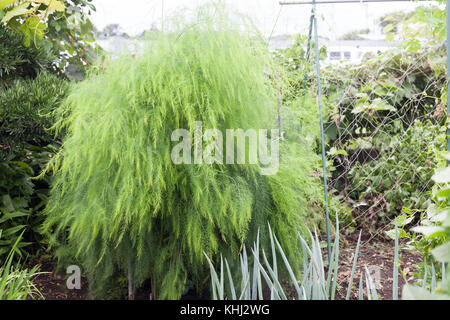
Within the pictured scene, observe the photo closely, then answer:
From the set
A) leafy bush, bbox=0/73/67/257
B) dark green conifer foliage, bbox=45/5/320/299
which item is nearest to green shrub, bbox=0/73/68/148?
leafy bush, bbox=0/73/67/257

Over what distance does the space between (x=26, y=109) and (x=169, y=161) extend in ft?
3.00

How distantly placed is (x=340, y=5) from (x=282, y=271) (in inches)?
98.2

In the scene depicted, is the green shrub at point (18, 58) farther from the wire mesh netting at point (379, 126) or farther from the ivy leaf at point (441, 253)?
the ivy leaf at point (441, 253)

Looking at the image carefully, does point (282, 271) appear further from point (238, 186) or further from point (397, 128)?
point (397, 128)

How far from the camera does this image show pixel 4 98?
1.85 m

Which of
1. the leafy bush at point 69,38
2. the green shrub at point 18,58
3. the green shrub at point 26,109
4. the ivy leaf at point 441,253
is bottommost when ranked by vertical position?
the ivy leaf at point 441,253

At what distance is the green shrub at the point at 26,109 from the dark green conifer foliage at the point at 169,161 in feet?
1.19

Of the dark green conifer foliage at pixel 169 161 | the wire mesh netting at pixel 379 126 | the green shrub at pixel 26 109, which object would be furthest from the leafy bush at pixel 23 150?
the wire mesh netting at pixel 379 126

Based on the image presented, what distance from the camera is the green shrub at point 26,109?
1.84m

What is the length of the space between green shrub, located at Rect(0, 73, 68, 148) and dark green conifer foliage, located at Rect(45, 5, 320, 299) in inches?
14.3

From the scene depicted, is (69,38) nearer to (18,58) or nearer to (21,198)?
(18,58)

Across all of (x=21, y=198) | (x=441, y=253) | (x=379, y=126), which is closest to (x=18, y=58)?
(x=21, y=198)

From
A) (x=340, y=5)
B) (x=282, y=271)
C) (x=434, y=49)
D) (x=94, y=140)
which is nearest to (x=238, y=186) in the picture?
(x=282, y=271)

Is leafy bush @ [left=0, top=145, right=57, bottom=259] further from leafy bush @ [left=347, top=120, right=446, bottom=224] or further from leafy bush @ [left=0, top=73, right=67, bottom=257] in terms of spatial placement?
leafy bush @ [left=347, top=120, right=446, bottom=224]
